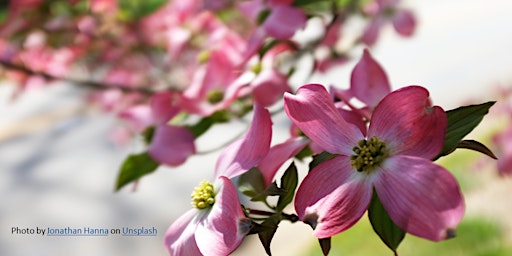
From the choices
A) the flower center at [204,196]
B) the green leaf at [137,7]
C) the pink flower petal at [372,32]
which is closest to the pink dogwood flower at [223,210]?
the flower center at [204,196]

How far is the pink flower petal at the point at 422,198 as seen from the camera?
29 cm

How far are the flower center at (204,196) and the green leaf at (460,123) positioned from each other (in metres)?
0.15

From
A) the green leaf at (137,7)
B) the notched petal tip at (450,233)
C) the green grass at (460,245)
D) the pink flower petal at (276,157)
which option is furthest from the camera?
the green grass at (460,245)

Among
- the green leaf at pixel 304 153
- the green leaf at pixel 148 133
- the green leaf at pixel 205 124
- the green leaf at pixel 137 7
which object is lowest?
the green leaf at pixel 304 153

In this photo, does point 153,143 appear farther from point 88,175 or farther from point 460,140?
point 88,175

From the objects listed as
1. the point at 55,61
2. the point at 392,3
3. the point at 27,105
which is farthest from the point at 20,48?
the point at 27,105

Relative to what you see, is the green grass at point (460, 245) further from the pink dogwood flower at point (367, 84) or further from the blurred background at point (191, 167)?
the pink dogwood flower at point (367, 84)

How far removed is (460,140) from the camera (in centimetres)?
33

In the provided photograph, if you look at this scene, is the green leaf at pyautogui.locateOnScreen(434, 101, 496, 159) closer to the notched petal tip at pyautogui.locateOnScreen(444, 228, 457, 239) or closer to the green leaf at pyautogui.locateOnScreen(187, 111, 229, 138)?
the notched petal tip at pyautogui.locateOnScreen(444, 228, 457, 239)

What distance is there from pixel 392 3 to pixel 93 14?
24.0 inches

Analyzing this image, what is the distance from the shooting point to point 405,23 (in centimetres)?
107

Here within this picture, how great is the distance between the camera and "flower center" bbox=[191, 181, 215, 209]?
0.40 meters

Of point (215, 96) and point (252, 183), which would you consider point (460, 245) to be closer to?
point (215, 96)

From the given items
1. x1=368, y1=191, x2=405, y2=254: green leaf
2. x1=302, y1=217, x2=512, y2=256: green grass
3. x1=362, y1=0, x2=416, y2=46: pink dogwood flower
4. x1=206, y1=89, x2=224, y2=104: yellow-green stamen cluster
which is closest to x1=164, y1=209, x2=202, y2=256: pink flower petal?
x1=368, y1=191, x2=405, y2=254: green leaf
